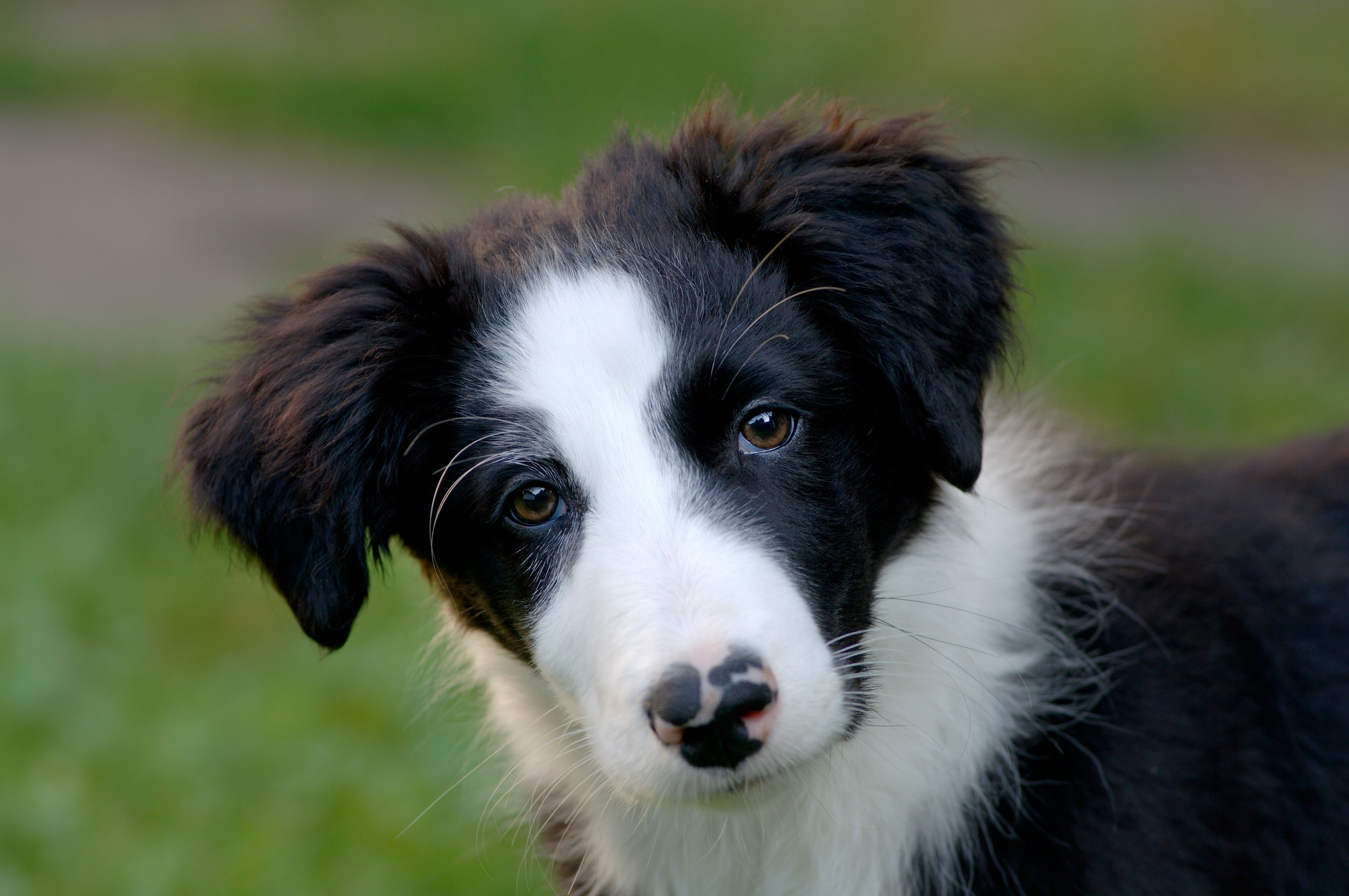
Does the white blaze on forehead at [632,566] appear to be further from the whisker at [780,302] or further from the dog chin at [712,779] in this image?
the whisker at [780,302]

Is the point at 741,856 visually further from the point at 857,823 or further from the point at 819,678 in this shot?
the point at 819,678

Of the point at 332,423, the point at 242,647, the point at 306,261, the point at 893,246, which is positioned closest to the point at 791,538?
the point at 893,246

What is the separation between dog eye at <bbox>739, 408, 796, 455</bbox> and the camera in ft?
7.93

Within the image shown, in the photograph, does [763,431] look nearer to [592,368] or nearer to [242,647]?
[592,368]

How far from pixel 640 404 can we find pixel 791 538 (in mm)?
359

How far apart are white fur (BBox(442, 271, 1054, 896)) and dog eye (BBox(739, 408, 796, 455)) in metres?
0.17

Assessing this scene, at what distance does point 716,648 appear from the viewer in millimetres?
2037

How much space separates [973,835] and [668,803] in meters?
0.66

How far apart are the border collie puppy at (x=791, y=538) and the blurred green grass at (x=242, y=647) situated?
40 cm

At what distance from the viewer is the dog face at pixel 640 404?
2.31 metres

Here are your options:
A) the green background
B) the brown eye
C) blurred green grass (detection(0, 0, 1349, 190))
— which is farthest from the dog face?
blurred green grass (detection(0, 0, 1349, 190))

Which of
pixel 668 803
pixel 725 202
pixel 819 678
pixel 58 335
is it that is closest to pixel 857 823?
pixel 668 803

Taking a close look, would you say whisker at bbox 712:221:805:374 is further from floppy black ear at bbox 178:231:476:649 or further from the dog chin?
the dog chin

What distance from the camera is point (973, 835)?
266 cm
